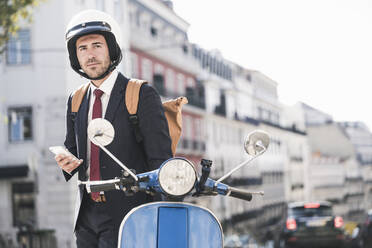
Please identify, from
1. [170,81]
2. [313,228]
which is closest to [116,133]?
[313,228]

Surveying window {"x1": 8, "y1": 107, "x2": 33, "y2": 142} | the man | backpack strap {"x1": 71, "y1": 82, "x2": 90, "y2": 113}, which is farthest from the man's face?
window {"x1": 8, "y1": 107, "x2": 33, "y2": 142}

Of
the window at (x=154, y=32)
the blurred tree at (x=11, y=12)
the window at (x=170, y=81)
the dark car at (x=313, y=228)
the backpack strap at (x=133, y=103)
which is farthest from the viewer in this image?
the window at (x=170, y=81)

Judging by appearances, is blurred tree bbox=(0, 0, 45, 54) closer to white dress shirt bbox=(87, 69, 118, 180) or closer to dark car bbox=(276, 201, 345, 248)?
dark car bbox=(276, 201, 345, 248)

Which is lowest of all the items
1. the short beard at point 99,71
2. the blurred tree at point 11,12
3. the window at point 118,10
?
the short beard at point 99,71

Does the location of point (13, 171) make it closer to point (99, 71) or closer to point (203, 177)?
point (99, 71)

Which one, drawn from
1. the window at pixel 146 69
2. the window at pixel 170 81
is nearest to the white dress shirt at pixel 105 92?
the window at pixel 146 69

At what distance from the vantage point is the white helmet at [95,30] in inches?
125

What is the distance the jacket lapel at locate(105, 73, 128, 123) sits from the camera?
3139mm

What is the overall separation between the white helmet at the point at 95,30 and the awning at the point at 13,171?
2185cm

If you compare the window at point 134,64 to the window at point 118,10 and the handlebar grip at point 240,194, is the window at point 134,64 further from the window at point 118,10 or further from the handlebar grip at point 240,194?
the handlebar grip at point 240,194

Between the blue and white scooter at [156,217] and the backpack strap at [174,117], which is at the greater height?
the backpack strap at [174,117]

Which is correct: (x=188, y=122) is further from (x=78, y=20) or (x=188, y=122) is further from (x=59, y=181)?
(x=78, y=20)

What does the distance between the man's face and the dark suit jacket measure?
12cm

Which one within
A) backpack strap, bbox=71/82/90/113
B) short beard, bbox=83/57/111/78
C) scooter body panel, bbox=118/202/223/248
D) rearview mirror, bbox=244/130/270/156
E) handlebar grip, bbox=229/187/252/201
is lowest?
scooter body panel, bbox=118/202/223/248
